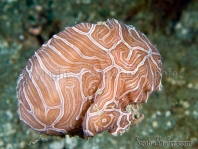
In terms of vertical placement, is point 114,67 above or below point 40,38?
below

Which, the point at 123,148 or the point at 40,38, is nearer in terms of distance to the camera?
the point at 123,148

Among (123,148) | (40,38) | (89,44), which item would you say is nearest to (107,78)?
(89,44)

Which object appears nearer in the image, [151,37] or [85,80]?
[85,80]

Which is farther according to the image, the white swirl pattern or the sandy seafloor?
the sandy seafloor

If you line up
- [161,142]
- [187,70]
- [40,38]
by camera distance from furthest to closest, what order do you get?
[40,38] → [187,70] → [161,142]

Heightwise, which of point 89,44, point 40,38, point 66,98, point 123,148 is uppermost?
point 40,38

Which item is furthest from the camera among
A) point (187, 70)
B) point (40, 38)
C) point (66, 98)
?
point (40, 38)

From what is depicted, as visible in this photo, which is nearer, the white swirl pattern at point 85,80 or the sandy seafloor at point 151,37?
the white swirl pattern at point 85,80

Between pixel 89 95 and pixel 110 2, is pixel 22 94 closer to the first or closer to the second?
pixel 89 95
